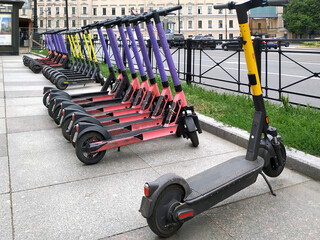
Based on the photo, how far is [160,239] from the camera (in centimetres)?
268

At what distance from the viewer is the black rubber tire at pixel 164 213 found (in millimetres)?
2557

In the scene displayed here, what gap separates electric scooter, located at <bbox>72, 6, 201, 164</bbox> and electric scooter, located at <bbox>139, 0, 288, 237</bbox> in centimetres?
145

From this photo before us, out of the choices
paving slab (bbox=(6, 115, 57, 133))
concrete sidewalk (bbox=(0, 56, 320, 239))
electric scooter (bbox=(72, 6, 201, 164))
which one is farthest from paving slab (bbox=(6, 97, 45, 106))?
electric scooter (bbox=(72, 6, 201, 164))

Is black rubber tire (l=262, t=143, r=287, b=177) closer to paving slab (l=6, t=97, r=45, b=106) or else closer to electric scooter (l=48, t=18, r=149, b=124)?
electric scooter (l=48, t=18, r=149, b=124)

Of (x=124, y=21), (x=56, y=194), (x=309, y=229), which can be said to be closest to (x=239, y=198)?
(x=309, y=229)

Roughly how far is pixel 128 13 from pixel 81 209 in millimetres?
101831

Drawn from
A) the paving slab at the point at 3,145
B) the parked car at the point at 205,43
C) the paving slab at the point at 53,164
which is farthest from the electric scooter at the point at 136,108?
the parked car at the point at 205,43

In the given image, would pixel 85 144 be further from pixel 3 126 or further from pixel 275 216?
pixel 3 126

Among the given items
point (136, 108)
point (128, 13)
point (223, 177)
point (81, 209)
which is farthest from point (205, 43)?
point (128, 13)

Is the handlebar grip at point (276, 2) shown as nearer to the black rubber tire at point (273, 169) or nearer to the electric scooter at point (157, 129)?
the black rubber tire at point (273, 169)

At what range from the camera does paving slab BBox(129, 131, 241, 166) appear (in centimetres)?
453

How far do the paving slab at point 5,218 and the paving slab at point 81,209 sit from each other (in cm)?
5

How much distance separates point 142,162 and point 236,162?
4.71 ft

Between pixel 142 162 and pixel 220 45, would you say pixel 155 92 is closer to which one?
pixel 142 162
